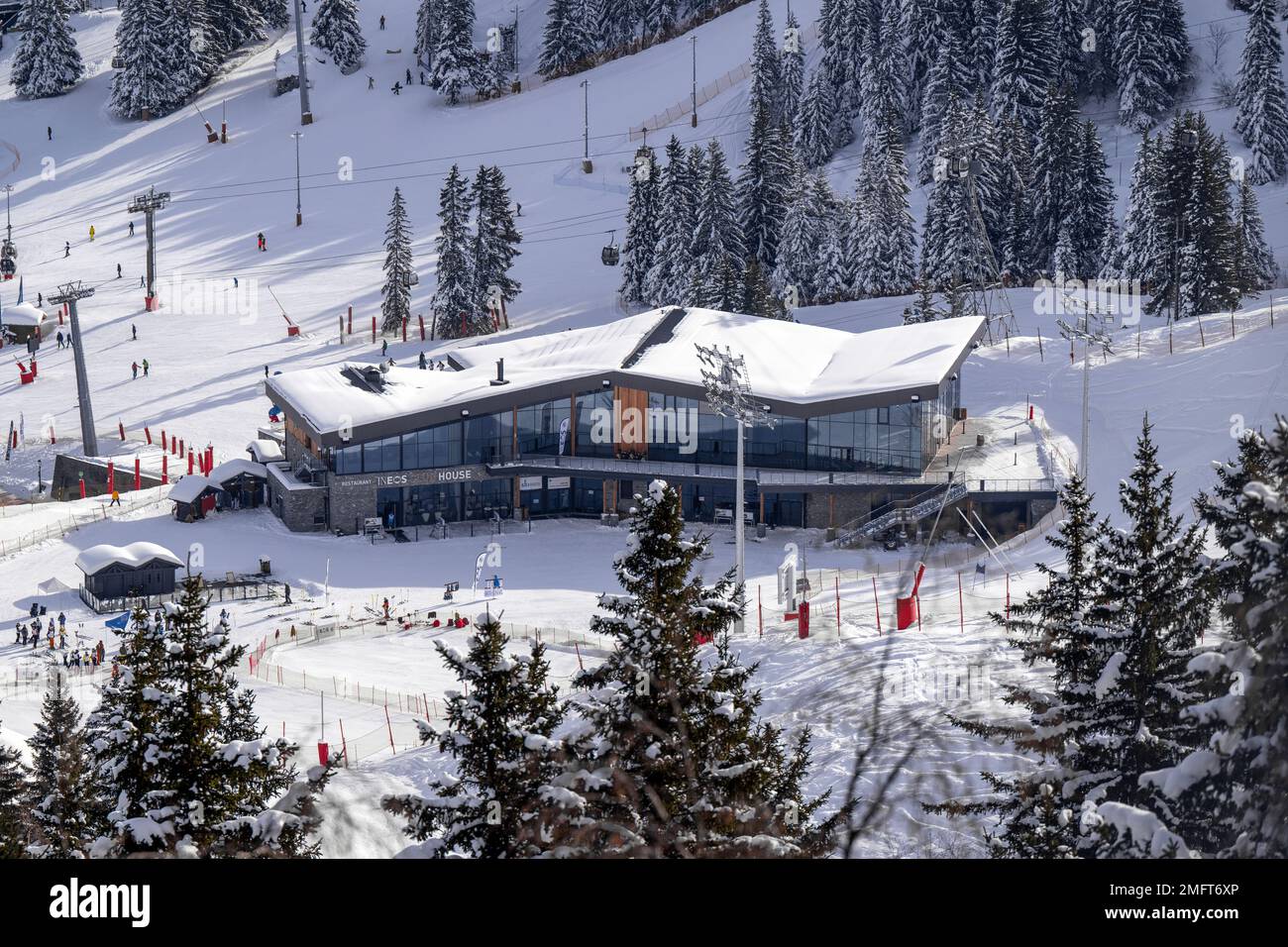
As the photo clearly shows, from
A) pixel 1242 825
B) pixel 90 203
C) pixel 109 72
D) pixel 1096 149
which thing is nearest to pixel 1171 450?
pixel 1096 149

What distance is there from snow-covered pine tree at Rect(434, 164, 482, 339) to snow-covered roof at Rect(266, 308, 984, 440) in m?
13.7

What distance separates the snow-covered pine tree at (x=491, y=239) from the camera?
74125 millimetres

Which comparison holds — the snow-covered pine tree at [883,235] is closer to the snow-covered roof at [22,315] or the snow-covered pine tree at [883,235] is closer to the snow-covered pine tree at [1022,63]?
the snow-covered pine tree at [1022,63]

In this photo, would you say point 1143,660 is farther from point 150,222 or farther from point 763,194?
point 150,222

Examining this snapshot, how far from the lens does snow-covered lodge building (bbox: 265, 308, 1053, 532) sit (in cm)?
4938

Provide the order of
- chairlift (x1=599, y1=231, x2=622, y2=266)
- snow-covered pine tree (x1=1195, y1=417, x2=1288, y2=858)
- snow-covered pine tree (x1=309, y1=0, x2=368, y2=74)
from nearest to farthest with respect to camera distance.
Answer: snow-covered pine tree (x1=1195, y1=417, x2=1288, y2=858) → chairlift (x1=599, y1=231, x2=622, y2=266) → snow-covered pine tree (x1=309, y1=0, x2=368, y2=74)

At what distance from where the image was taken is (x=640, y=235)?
76.1 metres

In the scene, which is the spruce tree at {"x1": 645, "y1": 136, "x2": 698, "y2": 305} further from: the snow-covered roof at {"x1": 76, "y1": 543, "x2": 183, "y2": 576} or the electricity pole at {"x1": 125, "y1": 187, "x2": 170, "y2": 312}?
the snow-covered roof at {"x1": 76, "y1": 543, "x2": 183, "y2": 576}

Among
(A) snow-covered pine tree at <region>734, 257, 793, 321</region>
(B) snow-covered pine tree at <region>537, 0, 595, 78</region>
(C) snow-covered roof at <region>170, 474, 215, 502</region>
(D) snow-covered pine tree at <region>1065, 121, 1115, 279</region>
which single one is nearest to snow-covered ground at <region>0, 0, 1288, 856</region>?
(C) snow-covered roof at <region>170, 474, 215, 502</region>

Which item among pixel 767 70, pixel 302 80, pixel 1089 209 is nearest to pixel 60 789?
pixel 1089 209

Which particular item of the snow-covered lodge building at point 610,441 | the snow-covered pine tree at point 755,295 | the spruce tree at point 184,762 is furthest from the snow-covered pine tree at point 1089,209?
the spruce tree at point 184,762

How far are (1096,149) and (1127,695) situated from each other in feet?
213

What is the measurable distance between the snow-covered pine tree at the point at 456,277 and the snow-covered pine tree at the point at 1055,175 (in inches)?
1042
